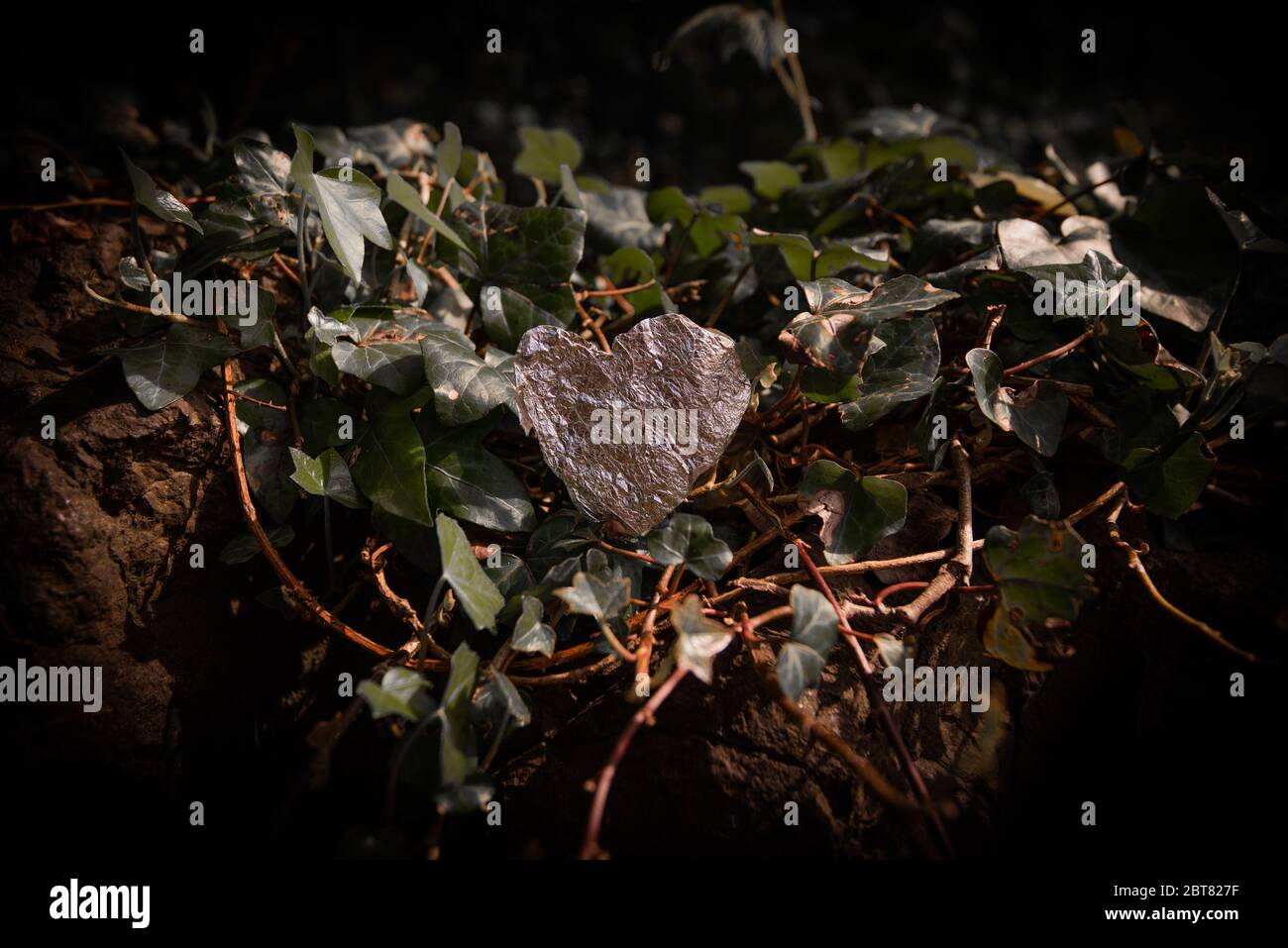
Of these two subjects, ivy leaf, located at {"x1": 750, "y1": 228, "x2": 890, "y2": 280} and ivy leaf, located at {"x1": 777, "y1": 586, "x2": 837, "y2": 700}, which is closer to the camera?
ivy leaf, located at {"x1": 777, "y1": 586, "x2": 837, "y2": 700}

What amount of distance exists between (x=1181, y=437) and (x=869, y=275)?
442 millimetres

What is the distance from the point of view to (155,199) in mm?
822

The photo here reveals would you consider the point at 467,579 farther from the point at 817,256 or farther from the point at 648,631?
the point at 817,256

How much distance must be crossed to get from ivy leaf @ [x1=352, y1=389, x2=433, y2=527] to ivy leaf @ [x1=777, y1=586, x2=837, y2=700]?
39cm

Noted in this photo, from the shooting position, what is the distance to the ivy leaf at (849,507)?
31.4 inches

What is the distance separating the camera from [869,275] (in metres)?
1.08

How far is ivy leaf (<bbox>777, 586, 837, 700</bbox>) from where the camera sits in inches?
26.2

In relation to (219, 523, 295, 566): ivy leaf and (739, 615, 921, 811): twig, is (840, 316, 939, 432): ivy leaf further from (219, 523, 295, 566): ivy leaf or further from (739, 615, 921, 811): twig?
(219, 523, 295, 566): ivy leaf

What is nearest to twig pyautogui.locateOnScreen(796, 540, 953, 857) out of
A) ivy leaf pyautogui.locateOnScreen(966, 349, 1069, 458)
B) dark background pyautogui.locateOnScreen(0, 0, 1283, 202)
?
ivy leaf pyautogui.locateOnScreen(966, 349, 1069, 458)

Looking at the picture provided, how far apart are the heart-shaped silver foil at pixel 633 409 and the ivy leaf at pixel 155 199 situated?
434 millimetres
